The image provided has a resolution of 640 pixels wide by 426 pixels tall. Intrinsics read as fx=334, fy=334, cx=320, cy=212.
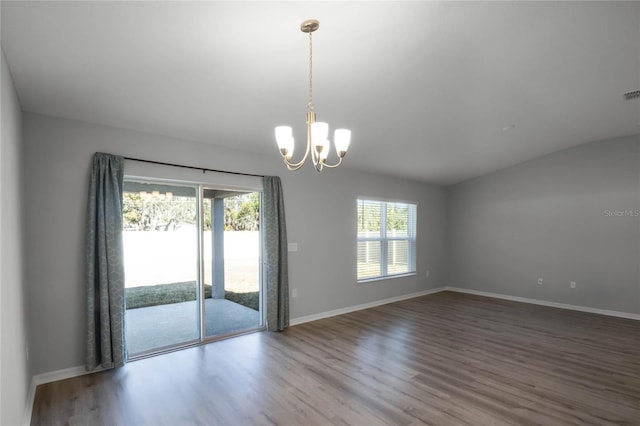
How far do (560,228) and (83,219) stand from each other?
7.33 metres

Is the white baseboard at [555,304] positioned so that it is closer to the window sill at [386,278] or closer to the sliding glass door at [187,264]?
the window sill at [386,278]

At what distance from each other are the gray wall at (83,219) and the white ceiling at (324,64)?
207 mm

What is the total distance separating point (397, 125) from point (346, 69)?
157 centimetres

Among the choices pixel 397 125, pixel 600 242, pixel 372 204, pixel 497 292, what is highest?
pixel 397 125

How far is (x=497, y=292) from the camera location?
6.92 metres

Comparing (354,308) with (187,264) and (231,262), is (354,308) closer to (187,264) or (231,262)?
(231,262)

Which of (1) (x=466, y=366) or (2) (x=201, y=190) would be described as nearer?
(1) (x=466, y=366)

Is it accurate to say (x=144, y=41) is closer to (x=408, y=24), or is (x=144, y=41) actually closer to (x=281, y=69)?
(x=281, y=69)

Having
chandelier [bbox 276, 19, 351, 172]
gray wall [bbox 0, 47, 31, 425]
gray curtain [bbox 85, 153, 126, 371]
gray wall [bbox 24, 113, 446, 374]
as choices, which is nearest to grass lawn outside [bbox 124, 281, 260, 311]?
gray curtain [bbox 85, 153, 126, 371]

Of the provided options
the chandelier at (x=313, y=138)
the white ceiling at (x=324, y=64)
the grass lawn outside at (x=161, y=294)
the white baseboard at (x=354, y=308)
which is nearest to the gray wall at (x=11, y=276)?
the white ceiling at (x=324, y=64)

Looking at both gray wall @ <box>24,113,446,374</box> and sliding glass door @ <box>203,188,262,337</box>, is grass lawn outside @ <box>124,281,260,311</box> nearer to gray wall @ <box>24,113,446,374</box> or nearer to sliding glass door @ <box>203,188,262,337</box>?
sliding glass door @ <box>203,188,262,337</box>

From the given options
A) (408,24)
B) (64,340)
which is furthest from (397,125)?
(64,340)

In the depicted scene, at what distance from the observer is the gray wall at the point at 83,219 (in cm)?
310

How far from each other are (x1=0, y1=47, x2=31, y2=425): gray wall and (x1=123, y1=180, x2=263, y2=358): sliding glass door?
1118 millimetres
